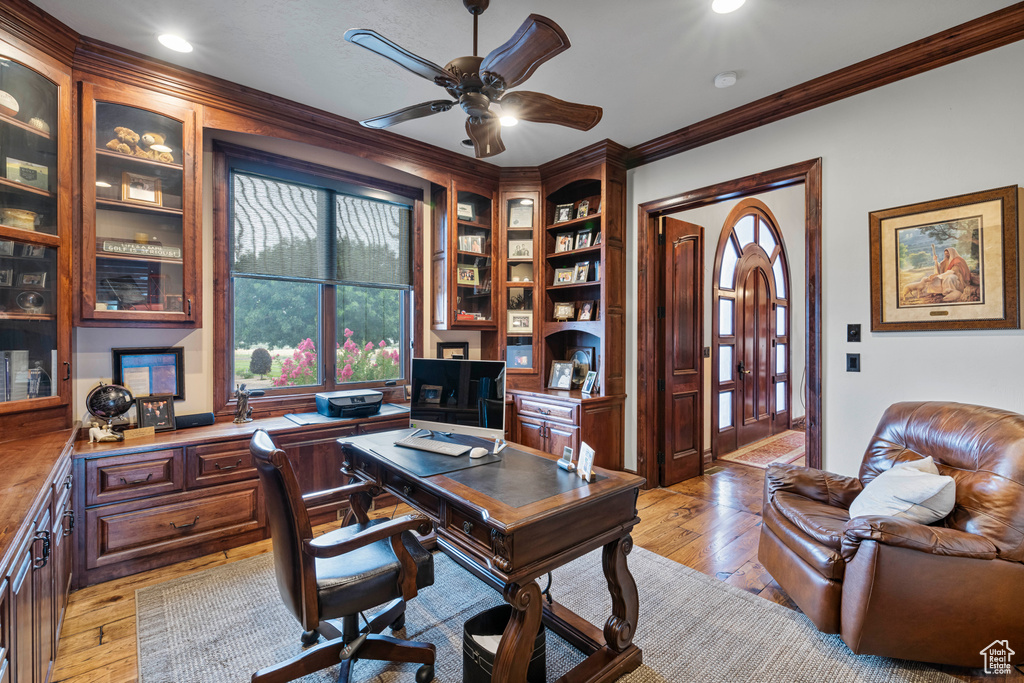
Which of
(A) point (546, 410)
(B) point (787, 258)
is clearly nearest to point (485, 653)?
(A) point (546, 410)

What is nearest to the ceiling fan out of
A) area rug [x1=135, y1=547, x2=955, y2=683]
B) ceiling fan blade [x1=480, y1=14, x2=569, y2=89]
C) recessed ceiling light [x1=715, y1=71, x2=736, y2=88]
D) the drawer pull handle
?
ceiling fan blade [x1=480, y1=14, x2=569, y2=89]

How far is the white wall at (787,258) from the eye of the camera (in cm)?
462

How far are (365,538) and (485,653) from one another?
0.57 metres

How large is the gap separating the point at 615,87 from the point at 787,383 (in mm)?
5246

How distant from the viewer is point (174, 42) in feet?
8.02

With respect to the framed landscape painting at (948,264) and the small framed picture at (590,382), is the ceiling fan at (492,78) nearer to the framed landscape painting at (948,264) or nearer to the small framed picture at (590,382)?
the framed landscape painting at (948,264)

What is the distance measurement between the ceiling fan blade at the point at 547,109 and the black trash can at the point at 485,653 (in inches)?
81.2

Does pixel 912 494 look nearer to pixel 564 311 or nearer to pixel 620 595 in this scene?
pixel 620 595

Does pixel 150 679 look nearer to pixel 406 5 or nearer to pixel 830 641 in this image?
pixel 830 641

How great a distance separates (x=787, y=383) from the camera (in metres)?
6.41

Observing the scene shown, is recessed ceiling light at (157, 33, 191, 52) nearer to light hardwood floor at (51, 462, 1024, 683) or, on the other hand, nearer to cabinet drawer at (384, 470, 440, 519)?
cabinet drawer at (384, 470, 440, 519)

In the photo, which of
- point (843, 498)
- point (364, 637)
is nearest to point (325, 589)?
point (364, 637)

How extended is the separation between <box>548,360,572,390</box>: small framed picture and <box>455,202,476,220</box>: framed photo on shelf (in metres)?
1.56

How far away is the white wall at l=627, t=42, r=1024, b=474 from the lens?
229cm
